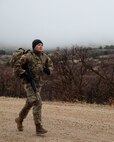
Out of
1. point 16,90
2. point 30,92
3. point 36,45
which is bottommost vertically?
point 16,90

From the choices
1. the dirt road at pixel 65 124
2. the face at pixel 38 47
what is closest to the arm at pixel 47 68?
the face at pixel 38 47

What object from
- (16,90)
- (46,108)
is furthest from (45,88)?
(46,108)

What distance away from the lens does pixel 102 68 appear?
20.8 m

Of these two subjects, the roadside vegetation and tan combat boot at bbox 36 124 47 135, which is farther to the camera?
the roadside vegetation

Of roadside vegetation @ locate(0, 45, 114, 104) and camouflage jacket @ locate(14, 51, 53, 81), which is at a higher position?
camouflage jacket @ locate(14, 51, 53, 81)

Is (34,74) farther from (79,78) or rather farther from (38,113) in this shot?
(79,78)

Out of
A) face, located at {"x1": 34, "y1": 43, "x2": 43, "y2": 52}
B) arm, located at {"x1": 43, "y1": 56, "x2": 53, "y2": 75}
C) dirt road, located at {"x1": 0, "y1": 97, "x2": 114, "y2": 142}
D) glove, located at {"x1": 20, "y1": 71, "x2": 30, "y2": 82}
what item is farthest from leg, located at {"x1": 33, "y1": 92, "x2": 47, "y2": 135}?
face, located at {"x1": 34, "y1": 43, "x2": 43, "y2": 52}

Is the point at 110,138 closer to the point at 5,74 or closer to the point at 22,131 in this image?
the point at 22,131

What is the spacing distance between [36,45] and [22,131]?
1.68 meters

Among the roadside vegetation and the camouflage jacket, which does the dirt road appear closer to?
the camouflage jacket

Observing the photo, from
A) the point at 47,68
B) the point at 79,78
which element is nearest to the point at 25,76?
the point at 47,68

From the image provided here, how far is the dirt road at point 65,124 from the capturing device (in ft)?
32.9

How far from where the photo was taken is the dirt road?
394 inches

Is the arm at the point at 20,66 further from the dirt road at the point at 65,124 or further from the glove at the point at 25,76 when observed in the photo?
the dirt road at the point at 65,124
